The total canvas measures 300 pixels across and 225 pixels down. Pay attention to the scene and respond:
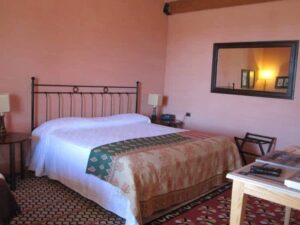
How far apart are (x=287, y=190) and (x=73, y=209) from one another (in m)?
1.99

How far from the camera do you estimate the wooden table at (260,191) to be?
1499mm

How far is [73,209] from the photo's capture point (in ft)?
9.11

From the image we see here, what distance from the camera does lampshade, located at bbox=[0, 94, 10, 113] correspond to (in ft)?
10.4

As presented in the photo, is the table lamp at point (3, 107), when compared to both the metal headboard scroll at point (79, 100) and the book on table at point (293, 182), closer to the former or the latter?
the metal headboard scroll at point (79, 100)

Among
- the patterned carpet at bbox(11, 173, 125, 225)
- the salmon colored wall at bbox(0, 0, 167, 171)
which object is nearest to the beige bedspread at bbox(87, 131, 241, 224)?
the patterned carpet at bbox(11, 173, 125, 225)

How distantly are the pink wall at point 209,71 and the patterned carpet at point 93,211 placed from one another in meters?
1.44

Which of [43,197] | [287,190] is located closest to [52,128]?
[43,197]

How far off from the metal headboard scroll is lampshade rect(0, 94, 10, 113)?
0.43 meters

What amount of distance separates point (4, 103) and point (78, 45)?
1309 mm

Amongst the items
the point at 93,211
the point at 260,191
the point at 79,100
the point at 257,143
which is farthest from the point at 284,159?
the point at 79,100

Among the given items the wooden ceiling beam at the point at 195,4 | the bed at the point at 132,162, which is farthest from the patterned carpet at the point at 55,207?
the wooden ceiling beam at the point at 195,4

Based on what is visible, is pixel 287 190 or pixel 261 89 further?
pixel 261 89

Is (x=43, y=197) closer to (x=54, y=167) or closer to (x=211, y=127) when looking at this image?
(x=54, y=167)

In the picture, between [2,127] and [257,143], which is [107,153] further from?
[257,143]
